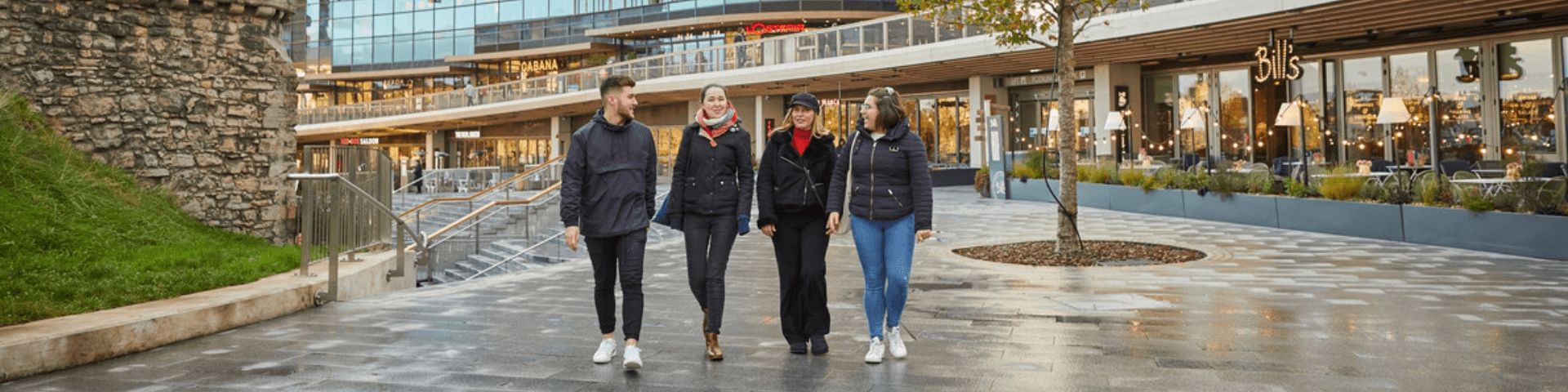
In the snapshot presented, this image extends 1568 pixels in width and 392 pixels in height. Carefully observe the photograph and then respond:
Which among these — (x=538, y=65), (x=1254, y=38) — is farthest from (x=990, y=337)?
(x=538, y=65)

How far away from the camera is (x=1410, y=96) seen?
23.7 m

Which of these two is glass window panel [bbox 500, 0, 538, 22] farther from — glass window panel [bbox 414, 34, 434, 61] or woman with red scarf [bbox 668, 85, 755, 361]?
woman with red scarf [bbox 668, 85, 755, 361]

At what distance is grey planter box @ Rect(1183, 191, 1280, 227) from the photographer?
15258 millimetres


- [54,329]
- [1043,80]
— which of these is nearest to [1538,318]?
[54,329]

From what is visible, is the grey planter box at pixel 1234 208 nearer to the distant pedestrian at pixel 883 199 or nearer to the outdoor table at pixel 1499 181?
the outdoor table at pixel 1499 181

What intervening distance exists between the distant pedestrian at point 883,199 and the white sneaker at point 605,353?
1284 mm

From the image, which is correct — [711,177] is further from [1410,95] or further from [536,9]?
[536,9]

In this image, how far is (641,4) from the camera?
51812mm

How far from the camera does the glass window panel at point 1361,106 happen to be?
2441 centimetres

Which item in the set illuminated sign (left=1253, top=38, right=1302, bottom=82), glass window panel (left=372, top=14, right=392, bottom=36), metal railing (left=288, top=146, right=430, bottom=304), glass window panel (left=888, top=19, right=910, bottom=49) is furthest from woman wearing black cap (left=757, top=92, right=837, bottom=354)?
glass window panel (left=372, top=14, right=392, bottom=36)

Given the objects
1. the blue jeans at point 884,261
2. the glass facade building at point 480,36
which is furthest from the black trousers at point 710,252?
the glass facade building at point 480,36

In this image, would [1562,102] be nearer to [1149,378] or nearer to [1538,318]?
→ [1538,318]

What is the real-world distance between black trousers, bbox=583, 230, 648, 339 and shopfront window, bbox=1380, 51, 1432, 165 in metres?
22.5

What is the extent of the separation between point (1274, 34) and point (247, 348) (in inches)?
806
